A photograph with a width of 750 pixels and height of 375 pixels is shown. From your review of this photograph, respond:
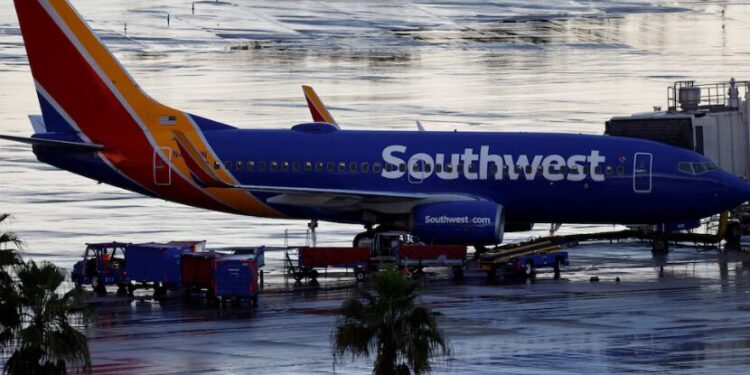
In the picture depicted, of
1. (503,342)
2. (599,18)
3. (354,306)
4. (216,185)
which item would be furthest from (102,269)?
(599,18)

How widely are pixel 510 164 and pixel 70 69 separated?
1515cm

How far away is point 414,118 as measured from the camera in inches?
3743

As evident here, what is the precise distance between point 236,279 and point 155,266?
3.44 metres

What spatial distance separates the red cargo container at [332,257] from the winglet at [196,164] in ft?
15.9

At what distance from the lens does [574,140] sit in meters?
57.4

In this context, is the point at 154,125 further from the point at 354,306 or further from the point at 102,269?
the point at 354,306

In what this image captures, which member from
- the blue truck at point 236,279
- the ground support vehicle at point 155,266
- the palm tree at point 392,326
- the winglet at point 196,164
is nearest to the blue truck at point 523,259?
the blue truck at point 236,279

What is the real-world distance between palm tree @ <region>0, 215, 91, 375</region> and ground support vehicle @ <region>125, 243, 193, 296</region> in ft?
61.1

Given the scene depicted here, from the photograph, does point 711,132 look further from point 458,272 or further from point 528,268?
point 458,272

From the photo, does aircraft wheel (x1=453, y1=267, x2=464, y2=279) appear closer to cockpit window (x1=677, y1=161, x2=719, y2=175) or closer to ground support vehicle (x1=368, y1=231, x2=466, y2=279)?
ground support vehicle (x1=368, y1=231, x2=466, y2=279)

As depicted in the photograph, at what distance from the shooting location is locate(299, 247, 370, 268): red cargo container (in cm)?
5375

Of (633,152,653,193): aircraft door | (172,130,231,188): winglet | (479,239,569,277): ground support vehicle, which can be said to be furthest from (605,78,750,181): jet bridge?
(172,130,231,188): winglet

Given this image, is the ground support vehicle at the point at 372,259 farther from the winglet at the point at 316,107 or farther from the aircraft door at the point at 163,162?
the winglet at the point at 316,107

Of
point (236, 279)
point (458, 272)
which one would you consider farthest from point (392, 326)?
point (458, 272)
